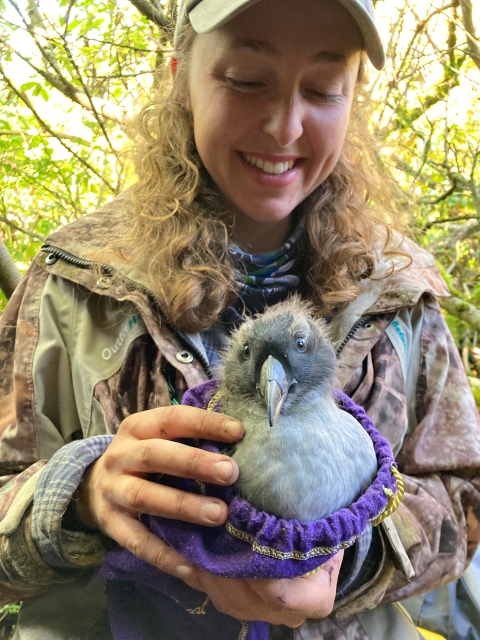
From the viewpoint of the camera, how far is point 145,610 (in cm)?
121

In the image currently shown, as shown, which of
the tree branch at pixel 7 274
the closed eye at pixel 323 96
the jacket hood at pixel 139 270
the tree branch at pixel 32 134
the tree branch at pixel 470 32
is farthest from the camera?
the tree branch at pixel 470 32

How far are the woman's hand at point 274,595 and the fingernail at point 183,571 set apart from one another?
15 mm

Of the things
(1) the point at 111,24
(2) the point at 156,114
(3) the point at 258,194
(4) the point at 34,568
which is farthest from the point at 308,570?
(1) the point at 111,24

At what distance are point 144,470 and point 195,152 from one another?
1.04 metres

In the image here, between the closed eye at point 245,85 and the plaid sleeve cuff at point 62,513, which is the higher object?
the closed eye at point 245,85

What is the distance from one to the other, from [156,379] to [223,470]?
23.3 inches

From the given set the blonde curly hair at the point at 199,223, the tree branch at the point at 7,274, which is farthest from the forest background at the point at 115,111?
the blonde curly hair at the point at 199,223

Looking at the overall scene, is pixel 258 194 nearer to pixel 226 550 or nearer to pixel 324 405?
pixel 324 405

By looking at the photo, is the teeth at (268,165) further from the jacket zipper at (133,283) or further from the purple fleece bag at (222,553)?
the purple fleece bag at (222,553)

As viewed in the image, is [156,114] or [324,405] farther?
[156,114]

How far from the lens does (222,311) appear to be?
1634 mm

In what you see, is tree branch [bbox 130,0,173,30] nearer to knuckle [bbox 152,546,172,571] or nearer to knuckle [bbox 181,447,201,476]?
knuckle [bbox 181,447,201,476]

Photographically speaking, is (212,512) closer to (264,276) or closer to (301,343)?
(301,343)

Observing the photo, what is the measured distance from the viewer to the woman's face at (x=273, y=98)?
1333 millimetres
